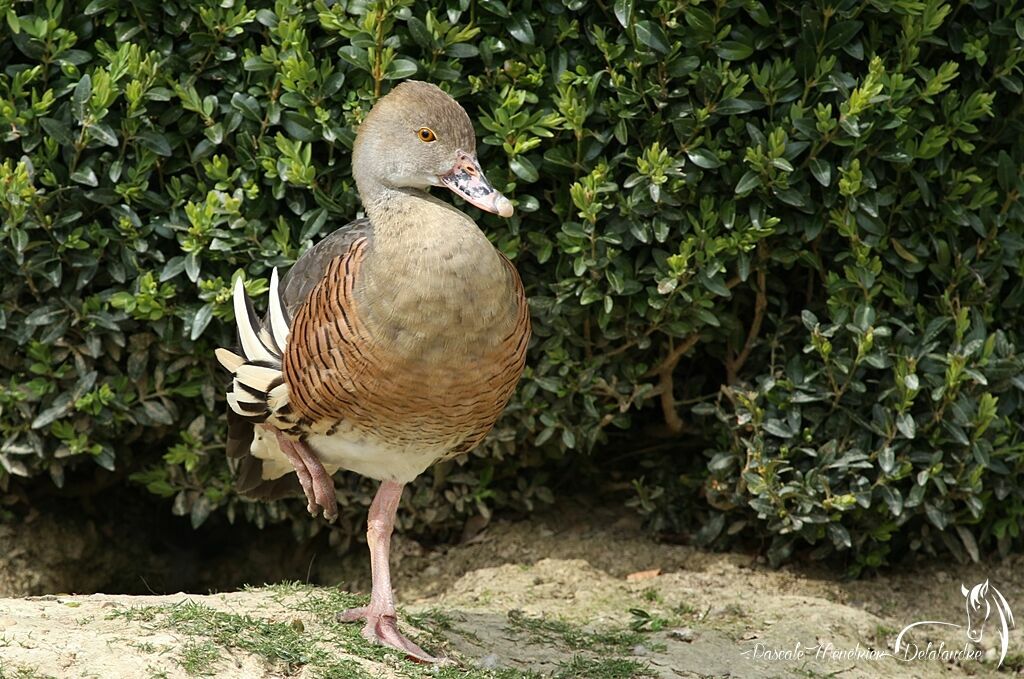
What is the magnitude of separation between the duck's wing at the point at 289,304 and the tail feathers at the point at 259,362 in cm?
4

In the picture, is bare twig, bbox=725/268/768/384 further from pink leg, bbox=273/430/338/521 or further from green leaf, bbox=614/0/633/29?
pink leg, bbox=273/430/338/521

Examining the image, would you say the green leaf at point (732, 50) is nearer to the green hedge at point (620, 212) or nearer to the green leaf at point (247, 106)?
the green hedge at point (620, 212)

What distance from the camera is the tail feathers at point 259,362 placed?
484 cm

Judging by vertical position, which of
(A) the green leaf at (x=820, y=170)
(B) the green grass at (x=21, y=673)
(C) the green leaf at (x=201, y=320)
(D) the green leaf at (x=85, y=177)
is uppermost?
(A) the green leaf at (x=820, y=170)

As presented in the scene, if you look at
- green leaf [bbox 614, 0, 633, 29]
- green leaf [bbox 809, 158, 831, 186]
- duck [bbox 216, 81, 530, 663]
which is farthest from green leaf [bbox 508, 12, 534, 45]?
green leaf [bbox 809, 158, 831, 186]

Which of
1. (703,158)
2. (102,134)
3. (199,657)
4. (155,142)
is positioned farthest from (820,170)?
(199,657)

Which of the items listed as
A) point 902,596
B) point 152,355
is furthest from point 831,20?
point 152,355

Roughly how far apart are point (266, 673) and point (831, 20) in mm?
3266

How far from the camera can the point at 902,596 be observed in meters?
6.13

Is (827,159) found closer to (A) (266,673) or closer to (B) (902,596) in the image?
(B) (902,596)

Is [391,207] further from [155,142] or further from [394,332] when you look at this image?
[155,142]

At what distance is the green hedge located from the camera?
528cm

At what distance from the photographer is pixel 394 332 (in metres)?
4.39

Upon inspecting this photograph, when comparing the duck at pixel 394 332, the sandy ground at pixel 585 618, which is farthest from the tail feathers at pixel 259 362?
the sandy ground at pixel 585 618
